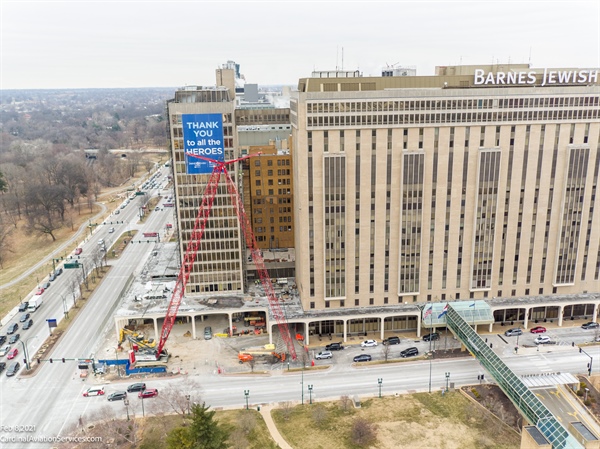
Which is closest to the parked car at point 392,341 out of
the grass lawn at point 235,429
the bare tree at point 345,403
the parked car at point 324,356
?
the parked car at point 324,356

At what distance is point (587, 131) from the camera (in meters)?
106

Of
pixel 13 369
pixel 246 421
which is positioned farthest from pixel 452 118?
pixel 13 369

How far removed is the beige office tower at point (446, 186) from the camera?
100625mm

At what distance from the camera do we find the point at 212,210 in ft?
373

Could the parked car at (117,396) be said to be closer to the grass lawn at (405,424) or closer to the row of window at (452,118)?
the grass lawn at (405,424)

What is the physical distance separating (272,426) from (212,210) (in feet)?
172

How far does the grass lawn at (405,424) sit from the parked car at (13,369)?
5663cm

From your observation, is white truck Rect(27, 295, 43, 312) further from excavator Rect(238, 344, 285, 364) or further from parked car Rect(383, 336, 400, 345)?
parked car Rect(383, 336, 400, 345)

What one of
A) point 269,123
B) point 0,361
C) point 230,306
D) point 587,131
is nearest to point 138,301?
point 230,306

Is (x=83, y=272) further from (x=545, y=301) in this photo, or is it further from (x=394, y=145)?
(x=545, y=301)

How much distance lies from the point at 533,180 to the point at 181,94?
81311 mm

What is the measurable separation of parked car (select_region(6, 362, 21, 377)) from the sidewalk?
2110 inches

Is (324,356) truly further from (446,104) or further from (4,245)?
(4,245)

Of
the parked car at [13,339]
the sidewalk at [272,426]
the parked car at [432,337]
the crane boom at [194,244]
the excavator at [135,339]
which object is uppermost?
the crane boom at [194,244]
